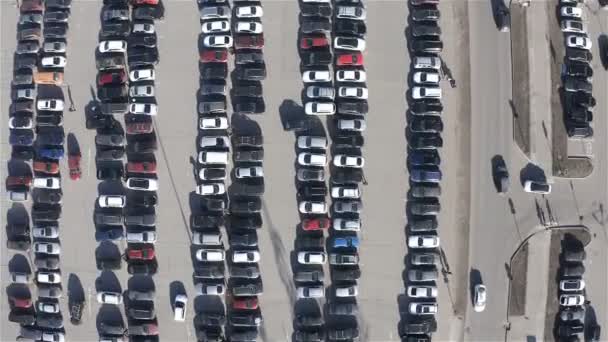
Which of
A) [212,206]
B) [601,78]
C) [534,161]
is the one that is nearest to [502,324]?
[534,161]

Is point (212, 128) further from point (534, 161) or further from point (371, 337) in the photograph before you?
point (534, 161)

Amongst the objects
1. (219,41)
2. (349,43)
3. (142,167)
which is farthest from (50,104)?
(349,43)

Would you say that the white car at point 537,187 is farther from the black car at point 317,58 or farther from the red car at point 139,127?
the red car at point 139,127

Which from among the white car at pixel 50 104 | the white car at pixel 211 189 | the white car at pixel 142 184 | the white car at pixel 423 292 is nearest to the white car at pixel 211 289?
the white car at pixel 211 189

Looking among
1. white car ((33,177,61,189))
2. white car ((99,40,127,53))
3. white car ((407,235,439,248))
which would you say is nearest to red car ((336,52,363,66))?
white car ((407,235,439,248))

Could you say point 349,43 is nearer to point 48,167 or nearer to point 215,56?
point 215,56

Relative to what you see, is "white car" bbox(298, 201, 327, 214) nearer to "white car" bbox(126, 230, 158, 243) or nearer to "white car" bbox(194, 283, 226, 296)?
"white car" bbox(194, 283, 226, 296)
